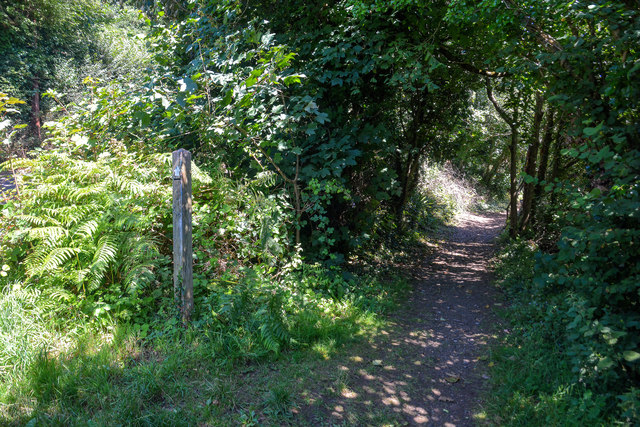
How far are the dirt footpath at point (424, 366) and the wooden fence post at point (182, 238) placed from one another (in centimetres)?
183

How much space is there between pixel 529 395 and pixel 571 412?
1.47 feet

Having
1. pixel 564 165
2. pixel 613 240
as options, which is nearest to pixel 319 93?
pixel 613 240

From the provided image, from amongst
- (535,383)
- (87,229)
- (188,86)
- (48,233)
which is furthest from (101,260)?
(535,383)

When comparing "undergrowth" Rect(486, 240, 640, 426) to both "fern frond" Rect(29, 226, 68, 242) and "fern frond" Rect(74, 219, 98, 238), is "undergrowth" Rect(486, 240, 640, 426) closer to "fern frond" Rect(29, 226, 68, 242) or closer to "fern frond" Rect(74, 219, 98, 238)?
"fern frond" Rect(74, 219, 98, 238)

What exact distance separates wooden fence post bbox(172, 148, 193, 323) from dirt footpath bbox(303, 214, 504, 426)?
6.02ft

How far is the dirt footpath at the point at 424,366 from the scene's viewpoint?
3.44m

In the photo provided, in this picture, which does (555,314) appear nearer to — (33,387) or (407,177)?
(33,387)

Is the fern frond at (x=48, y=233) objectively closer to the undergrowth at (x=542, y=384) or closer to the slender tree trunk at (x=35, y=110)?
the undergrowth at (x=542, y=384)

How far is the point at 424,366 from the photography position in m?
4.35

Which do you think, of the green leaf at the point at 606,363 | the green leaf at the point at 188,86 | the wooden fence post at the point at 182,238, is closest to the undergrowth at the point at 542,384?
the green leaf at the point at 606,363

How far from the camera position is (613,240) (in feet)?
10.8

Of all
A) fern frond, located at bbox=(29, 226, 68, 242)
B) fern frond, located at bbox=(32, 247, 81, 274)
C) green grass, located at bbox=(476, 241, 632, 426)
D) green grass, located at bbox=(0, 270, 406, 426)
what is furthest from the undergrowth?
fern frond, located at bbox=(29, 226, 68, 242)

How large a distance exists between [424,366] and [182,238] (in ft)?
9.87

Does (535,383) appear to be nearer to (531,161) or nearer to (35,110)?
(531,161)
